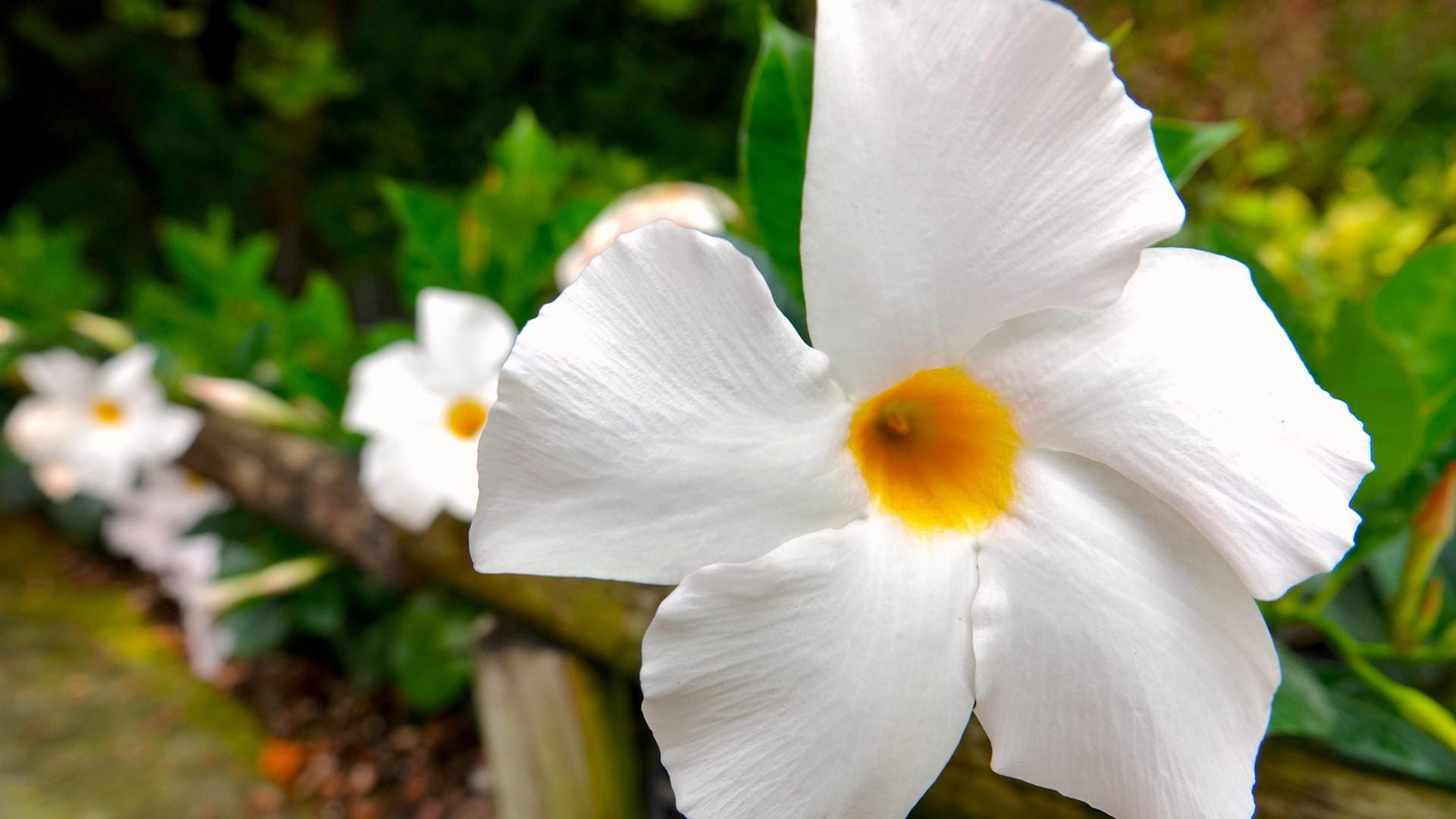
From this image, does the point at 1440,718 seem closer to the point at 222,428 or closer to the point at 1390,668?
the point at 1390,668

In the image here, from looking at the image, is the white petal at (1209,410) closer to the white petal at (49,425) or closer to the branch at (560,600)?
the branch at (560,600)

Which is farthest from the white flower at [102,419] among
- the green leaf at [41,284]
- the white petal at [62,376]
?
the green leaf at [41,284]

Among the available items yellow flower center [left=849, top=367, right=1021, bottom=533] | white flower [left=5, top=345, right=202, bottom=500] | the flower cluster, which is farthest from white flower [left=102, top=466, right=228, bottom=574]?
yellow flower center [left=849, top=367, right=1021, bottom=533]

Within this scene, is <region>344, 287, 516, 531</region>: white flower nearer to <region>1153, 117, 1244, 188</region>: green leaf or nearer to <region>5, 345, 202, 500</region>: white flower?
<region>1153, 117, 1244, 188</region>: green leaf

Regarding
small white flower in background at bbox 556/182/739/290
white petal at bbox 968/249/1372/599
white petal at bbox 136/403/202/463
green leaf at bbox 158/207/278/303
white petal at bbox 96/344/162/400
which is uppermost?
white petal at bbox 968/249/1372/599

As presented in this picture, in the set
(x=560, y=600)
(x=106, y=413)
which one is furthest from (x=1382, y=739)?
(x=106, y=413)

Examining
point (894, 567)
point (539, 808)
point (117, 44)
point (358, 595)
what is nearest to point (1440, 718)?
point (894, 567)
